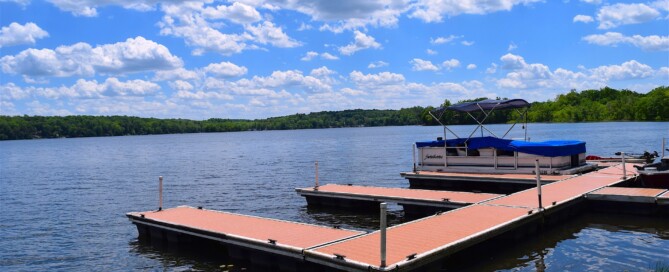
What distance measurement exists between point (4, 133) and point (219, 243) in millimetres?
214291

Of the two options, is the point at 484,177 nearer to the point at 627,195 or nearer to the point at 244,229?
the point at 627,195

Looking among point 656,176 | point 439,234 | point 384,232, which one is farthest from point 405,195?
point 384,232

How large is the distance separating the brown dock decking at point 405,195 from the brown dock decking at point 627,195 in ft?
10.3

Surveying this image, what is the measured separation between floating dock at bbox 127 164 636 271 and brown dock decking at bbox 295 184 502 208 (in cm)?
109

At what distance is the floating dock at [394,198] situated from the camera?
17.8 metres

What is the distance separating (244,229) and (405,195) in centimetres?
700

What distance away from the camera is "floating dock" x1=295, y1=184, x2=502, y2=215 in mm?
17750

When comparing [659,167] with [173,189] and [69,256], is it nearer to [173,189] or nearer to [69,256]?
[69,256]

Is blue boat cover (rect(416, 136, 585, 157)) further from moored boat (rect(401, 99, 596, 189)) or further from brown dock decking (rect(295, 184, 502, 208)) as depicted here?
brown dock decking (rect(295, 184, 502, 208))

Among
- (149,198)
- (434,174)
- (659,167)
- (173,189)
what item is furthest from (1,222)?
(659,167)

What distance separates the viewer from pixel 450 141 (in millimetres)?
25422

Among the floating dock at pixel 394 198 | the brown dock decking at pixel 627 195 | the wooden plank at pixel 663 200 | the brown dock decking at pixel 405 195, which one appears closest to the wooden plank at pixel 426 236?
the brown dock decking at pixel 405 195

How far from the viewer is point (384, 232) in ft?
32.2

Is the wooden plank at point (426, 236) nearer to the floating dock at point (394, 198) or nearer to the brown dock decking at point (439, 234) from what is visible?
the brown dock decking at point (439, 234)
